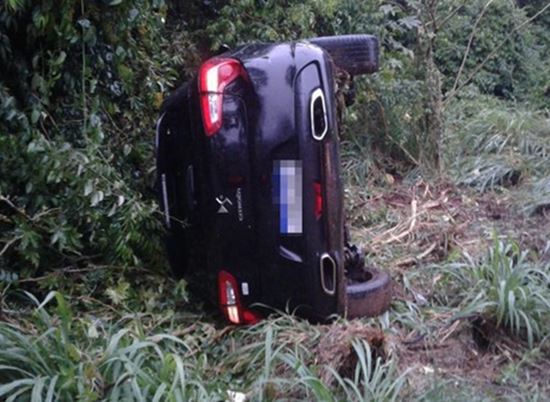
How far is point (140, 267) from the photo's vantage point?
15.3ft

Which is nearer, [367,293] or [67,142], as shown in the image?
[367,293]

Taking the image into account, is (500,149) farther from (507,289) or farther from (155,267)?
(155,267)

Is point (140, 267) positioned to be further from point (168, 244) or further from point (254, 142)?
point (254, 142)

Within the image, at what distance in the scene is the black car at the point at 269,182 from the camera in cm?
399

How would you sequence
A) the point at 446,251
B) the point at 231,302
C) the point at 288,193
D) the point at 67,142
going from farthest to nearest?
1. the point at 446,251
2. the point at 67,142
3. the point at 231,302
4. the point at 288,193

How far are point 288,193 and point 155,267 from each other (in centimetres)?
115

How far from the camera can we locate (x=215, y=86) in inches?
159

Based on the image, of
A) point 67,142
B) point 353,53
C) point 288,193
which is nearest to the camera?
point 288,193

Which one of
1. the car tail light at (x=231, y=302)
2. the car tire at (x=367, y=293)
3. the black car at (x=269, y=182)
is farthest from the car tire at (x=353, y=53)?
the car tail light at (x=231, y=302)

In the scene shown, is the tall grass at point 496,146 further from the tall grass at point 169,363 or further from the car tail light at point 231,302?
the tall grass at point 169,363

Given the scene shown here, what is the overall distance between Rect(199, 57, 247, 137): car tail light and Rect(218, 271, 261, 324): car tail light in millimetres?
689

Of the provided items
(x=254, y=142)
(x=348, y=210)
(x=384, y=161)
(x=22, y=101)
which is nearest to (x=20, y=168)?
(x=22, y=101)

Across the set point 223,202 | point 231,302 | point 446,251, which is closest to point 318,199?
point 223,202

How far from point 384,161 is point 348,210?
65.3 inches
